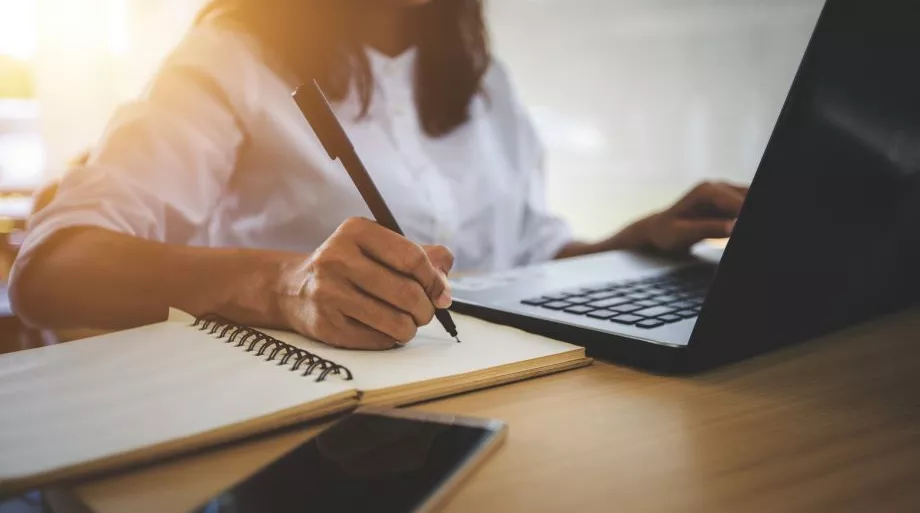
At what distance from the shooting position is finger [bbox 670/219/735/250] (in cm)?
78

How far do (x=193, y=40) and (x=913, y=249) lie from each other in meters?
0.82

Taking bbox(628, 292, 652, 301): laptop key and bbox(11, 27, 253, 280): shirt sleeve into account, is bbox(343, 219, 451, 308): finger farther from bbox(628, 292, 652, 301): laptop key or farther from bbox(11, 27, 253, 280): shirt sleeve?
bbox(11, 27, 253, 280): shirt sleeve

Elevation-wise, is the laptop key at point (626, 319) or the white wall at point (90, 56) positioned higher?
the white wall at point (90, 56)

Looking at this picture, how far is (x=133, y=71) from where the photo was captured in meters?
2.48

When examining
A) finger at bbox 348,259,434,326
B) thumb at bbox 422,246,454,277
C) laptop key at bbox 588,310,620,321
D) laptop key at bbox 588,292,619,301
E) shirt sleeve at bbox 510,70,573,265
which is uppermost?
shirt sleeve at bbox 510,70,573,265

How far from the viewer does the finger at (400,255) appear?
440 mm

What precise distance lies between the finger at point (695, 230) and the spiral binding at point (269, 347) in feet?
1.76

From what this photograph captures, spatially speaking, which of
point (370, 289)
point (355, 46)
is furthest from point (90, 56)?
point (370, 289)

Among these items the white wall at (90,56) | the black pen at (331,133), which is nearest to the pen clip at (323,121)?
the black pen at (331,133)

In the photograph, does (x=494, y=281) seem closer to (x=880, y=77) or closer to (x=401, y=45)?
(x=880, y=77)

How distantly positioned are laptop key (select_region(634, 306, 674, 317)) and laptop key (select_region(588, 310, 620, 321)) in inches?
0.7

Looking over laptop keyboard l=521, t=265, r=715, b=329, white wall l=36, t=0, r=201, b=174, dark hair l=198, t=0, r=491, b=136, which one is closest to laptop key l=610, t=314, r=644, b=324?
laptop keyboard l=521, t=265, r=715, b=329

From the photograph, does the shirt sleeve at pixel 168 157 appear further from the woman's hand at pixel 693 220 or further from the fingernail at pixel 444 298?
the woman's hand at pixel 693 220

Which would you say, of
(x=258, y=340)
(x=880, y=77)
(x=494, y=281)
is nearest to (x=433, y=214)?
(x=494, y=281)
